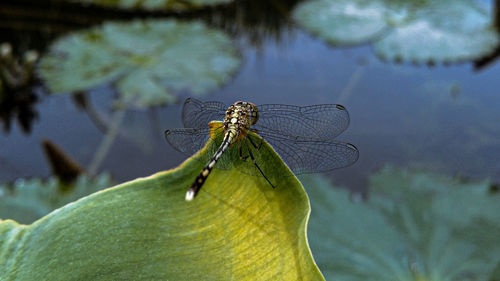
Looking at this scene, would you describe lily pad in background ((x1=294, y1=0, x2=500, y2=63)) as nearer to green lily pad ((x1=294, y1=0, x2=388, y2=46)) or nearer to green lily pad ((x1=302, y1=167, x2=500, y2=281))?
green lily pad ((x1=294, y1=0, x2=388, y2=46))

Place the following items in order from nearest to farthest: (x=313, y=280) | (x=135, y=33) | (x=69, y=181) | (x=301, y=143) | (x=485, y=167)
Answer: (x=313, y=280), (x=301, y=143), (x=69, y=181), (x=485, y=167), (x=135, y=33)

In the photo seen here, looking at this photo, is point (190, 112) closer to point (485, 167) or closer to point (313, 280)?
point (313, 280)

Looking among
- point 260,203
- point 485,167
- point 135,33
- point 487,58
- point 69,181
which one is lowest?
point 485,167

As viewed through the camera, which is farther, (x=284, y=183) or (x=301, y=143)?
(x=301, y=143)

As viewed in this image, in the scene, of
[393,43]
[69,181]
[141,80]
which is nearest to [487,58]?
[393,43]

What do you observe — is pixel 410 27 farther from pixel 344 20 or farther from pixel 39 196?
pixel 39 196
